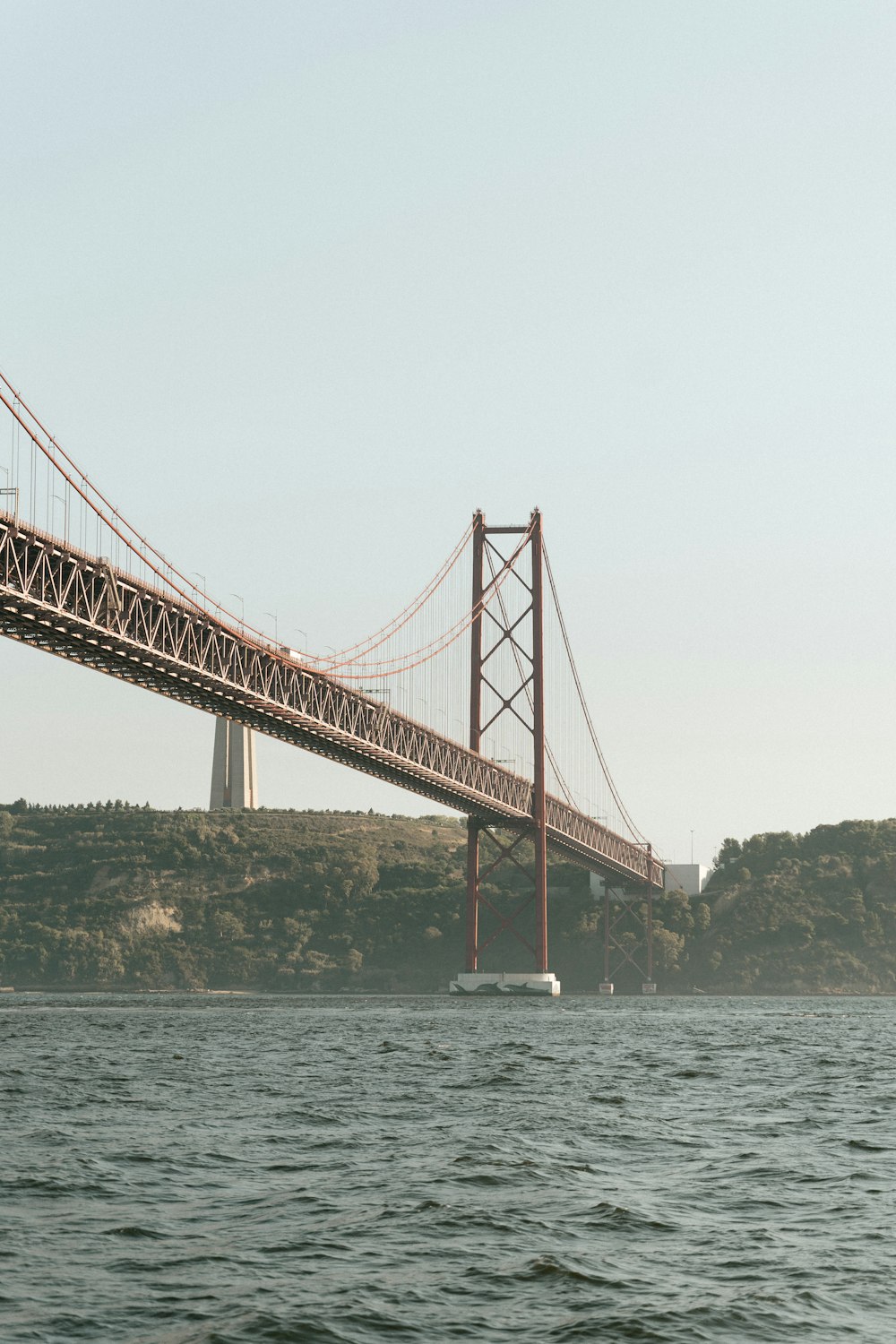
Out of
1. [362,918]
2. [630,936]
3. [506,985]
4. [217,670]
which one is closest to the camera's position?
[217,670]

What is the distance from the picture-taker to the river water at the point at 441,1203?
11609mm

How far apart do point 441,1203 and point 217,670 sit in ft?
145

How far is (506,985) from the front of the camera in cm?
9525

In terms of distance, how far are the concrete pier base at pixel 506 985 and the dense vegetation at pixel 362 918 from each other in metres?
36.7

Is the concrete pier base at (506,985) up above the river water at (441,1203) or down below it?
above

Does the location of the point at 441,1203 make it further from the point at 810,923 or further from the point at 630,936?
the point at 810,923

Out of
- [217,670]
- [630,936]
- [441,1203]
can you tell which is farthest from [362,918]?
[441,1203]

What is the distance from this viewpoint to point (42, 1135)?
2058 centimetres

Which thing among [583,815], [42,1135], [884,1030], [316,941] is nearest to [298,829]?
[316,941]

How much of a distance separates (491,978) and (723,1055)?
58979 millimetres

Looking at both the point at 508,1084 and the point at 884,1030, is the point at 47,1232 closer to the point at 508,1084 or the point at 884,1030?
the point at 508,1084

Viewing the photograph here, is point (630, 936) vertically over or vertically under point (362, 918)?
under

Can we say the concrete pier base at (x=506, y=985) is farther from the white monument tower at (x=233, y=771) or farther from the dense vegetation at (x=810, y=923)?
the white monument tower at (x=233, y=771)

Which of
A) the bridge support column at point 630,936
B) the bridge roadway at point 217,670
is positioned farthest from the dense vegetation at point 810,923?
the bridge roadway at point 217,670
